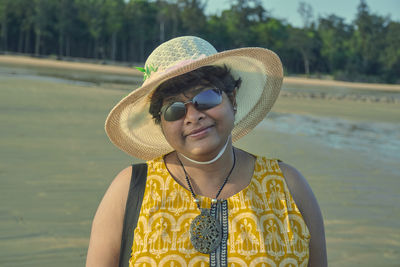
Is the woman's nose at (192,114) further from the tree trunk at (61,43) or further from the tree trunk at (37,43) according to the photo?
the tree trunk at (61,43)

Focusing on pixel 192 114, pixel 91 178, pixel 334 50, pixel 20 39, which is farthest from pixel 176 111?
pixel 334 50

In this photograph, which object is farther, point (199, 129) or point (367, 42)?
point (367, 42)

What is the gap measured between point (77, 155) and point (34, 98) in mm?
Result: 6563

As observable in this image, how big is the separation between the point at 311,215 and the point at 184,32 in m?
78.2

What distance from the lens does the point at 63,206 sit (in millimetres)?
4516

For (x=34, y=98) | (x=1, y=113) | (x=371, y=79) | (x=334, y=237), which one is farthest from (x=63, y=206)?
(x=371, y=79)

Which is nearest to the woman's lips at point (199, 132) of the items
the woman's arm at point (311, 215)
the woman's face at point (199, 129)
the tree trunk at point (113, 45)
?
the woman's face at point (199, 129)

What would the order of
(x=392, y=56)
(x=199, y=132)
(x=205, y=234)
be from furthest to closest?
1. (x=392, y=56)
2. (x=199, y=132)
3. (x=205, y=234)

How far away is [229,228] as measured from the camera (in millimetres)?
1806

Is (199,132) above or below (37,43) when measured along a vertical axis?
above

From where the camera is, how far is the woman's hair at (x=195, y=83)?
76.1 inches

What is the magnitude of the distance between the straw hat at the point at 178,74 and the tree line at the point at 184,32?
204 feet

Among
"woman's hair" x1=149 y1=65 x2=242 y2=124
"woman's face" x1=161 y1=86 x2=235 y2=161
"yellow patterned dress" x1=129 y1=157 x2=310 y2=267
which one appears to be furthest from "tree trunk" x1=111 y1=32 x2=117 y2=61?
"yellow patterned dress" x1=129 y1=157 x2=310 y2=267

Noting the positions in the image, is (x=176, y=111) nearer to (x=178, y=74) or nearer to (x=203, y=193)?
(x=178, y=74)
